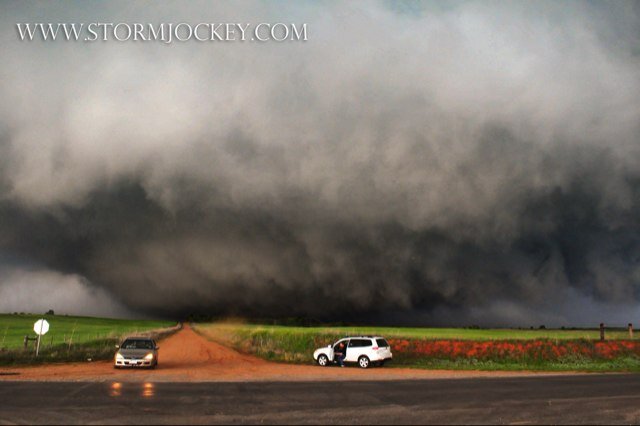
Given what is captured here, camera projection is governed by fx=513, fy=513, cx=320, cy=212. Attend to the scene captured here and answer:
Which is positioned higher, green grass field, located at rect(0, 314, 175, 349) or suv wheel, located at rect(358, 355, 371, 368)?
suv wheel, located at rect(358, 355, 371, 368)

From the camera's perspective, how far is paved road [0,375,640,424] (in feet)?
47.4

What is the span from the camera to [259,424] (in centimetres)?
1334

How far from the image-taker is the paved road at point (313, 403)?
14.5 m

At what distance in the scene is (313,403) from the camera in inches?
688

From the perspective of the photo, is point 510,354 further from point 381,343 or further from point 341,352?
point 341,352

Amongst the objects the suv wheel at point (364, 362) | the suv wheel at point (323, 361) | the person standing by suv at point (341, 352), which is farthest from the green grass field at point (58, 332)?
the suv wheel at point (364, 362)

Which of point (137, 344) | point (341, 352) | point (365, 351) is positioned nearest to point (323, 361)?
point (341, 352)

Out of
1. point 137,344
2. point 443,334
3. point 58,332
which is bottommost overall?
point 58,332

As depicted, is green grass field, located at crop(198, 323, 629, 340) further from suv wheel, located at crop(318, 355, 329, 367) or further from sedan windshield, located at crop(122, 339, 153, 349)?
sedan windshield, located at crop(122, 339, 153, 349)

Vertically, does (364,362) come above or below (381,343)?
below

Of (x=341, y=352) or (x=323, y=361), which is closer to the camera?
(x=341, y=352)

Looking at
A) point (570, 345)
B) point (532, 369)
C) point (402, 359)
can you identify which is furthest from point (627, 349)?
point (402, 359)

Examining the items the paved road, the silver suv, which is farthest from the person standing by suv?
the paved road

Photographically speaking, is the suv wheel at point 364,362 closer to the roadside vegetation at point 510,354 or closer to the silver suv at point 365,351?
the silver suv at point 365,351
